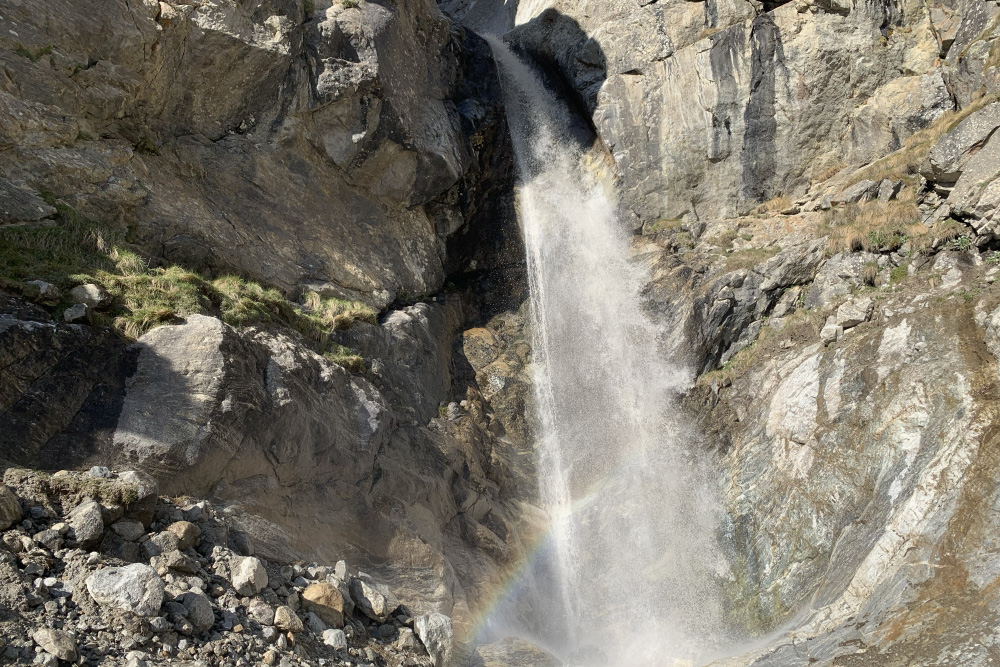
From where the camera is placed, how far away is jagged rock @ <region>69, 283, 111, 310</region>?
9.12 meters

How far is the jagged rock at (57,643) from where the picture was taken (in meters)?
5.40

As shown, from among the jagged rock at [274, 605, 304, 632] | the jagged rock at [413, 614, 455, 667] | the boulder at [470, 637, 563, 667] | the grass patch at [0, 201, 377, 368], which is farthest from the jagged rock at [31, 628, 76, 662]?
the boulder at [470, 637, 563, 667]

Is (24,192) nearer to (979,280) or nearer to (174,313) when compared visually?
(174,313)

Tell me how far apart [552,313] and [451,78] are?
24.3 ft

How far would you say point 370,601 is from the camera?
8.76 meters

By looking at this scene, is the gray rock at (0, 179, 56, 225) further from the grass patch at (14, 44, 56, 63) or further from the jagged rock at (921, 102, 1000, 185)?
the jagged rock at (921, 102, 1000, 185)

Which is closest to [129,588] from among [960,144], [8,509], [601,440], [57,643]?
[57,643]

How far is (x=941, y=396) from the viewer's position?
11.0 m

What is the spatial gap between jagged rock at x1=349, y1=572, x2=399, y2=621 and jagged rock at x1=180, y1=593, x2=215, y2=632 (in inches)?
91.1

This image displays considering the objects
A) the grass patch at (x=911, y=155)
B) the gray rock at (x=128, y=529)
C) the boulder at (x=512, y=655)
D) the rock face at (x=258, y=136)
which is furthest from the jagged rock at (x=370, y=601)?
the grass patch at (x=911, y=155)

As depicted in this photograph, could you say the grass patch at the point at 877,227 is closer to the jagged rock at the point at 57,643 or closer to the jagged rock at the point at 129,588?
the jagged rock at the point at 129,588

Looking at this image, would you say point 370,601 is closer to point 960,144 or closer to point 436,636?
point 436,636

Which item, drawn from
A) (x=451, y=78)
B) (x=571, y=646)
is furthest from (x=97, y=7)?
(x=571, y=646)

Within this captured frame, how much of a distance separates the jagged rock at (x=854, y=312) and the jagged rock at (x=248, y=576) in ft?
38.3
